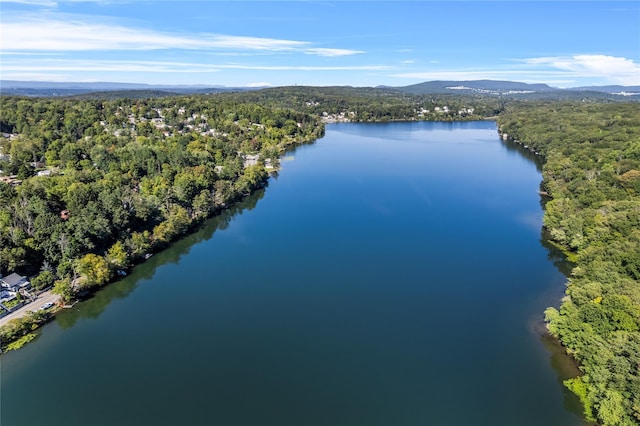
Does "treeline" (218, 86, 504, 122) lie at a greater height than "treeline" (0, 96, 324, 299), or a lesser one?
greater

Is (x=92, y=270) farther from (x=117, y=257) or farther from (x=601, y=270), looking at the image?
(x=601, y=270)

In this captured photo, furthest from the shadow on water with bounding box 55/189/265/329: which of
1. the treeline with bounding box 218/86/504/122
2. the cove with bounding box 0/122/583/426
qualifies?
the treeline with bounding box 218/86/504/122

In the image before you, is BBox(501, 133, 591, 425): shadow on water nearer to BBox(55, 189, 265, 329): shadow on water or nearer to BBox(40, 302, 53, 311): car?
BBox(55, 189, 265, 329): shadow on water

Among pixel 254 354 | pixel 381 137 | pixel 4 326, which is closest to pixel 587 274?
pixel 254 354

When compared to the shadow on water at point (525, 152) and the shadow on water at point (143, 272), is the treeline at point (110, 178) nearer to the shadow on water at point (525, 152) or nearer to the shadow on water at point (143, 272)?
the shadow on water at point (143, 272)

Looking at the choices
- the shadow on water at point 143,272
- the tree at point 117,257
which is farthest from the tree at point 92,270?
the tree at point 117,257

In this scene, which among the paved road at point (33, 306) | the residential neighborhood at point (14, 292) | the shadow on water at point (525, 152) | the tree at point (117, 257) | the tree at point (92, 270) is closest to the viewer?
the paved road at point (33, 306)

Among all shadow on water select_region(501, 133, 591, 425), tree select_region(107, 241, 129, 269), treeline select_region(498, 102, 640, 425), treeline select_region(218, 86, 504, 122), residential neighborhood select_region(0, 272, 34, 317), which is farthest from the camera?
treeline select_region(218, 86, 504, 122)
